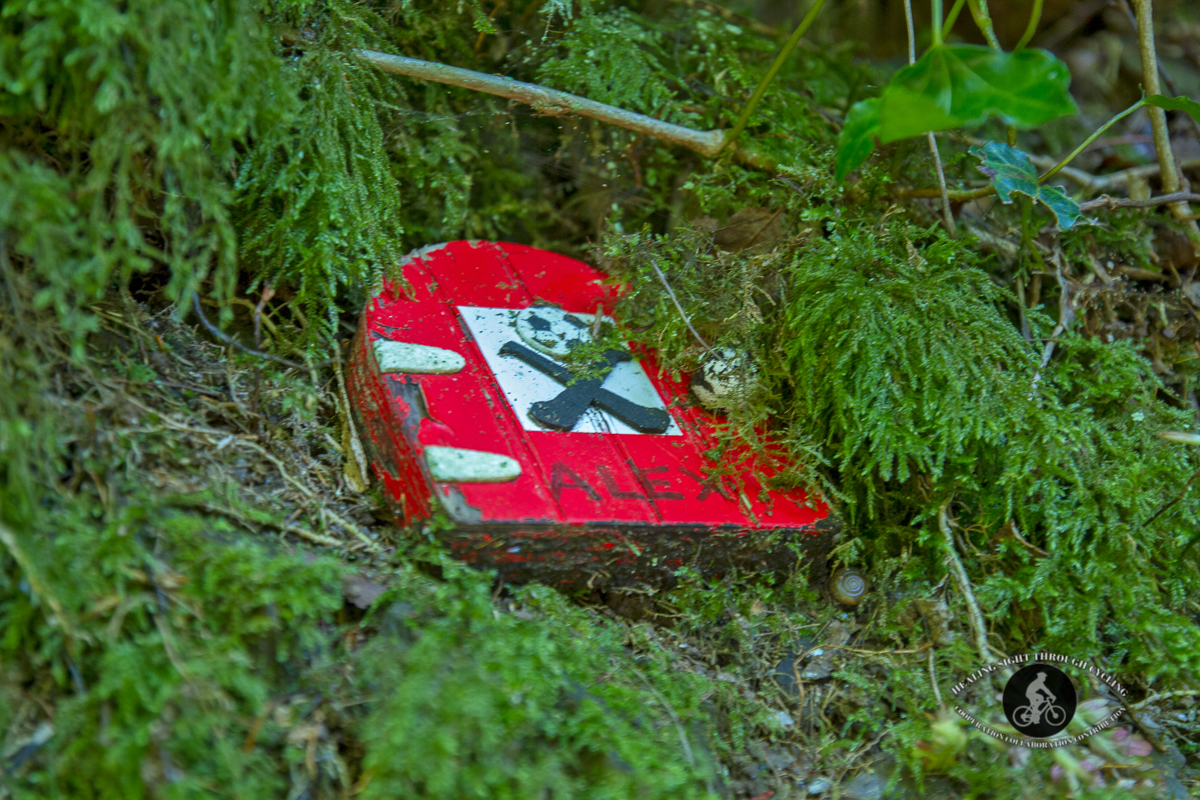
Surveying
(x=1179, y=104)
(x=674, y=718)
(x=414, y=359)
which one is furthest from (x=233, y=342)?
(x=1179, y=104)

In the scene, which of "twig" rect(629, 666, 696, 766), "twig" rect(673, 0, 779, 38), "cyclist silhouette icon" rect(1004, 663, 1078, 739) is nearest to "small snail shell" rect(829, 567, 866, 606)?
"cyclist silhouette icon" rect(1004, 663, 1078, 739)

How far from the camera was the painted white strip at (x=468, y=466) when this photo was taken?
1.60 m

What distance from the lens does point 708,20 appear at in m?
2.88

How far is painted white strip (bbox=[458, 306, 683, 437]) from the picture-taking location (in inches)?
73.0

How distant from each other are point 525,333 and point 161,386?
2.66 ft

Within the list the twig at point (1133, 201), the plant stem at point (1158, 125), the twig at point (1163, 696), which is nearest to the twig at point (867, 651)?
the twig at point (1163, 696)

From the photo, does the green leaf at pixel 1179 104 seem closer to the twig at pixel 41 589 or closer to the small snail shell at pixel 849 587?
the small snail shell at pixel 849 587

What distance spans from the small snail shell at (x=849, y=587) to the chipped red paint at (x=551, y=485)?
13 centimetres

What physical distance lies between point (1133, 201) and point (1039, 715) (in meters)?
1.49

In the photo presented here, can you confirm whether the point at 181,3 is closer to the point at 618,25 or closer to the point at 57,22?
the point at 57,22

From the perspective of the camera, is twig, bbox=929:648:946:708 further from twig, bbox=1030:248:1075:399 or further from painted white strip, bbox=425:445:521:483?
painted white strip, bbox=425:445:521:483

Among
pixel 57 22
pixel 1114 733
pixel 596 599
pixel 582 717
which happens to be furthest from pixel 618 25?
pixel 1114 733

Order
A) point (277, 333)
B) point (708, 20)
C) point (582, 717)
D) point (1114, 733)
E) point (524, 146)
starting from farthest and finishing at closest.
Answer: point (708, 20), point (524, 146), point (277, 333), point (1114, 733), point (582, 717)

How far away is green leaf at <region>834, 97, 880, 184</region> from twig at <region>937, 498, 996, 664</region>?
33.0 inches
